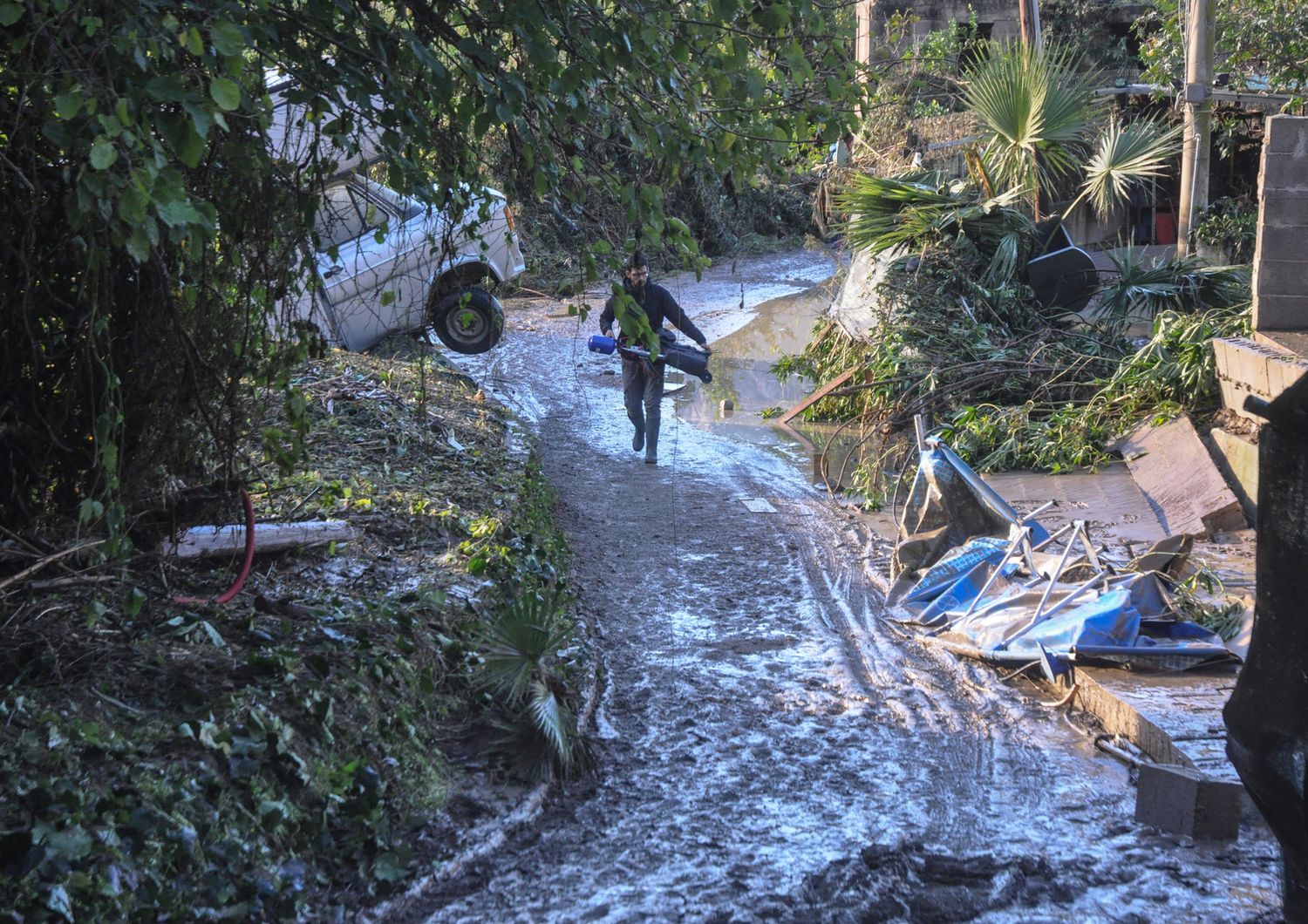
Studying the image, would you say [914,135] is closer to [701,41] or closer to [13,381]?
[701,41]

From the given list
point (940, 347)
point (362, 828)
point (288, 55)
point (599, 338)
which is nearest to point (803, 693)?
point (362, 828)

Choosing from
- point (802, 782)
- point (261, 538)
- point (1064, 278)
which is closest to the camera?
point (802, 782)

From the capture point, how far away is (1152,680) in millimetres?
5449

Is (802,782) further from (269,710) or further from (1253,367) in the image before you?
(1253,367)

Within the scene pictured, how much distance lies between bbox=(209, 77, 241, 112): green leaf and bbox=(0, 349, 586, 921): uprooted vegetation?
177 centimetres

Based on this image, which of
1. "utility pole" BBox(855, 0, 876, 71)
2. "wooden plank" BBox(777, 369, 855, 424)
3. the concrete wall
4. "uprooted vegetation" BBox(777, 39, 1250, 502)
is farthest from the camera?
"utility pole" BBox(855, 0, 876, 71)

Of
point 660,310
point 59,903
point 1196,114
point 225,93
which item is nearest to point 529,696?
point 59,903

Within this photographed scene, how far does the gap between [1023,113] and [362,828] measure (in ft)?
33.9

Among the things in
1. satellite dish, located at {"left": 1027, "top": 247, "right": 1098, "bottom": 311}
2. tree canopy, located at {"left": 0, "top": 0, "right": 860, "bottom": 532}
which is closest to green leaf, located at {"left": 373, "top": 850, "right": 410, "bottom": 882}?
tree canopy, located at {"left": 0, "top": 0, "right": 860, "bottom": 532}

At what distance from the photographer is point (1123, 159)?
12.3m

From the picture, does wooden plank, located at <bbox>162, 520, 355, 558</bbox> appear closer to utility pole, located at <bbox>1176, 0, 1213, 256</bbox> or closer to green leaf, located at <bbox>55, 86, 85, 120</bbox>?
green leaf, located at <bbox>55, 86, 85, 120</bbox>

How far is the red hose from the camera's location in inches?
198

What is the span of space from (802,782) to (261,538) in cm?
286

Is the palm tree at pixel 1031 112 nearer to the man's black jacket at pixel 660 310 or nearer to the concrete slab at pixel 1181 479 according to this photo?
the concrete slab at pixel 1181 479
